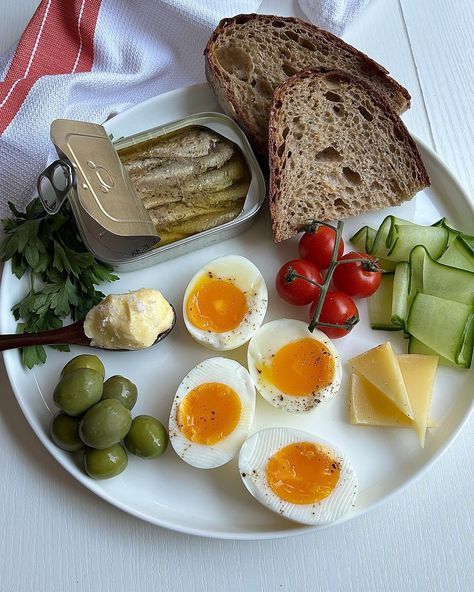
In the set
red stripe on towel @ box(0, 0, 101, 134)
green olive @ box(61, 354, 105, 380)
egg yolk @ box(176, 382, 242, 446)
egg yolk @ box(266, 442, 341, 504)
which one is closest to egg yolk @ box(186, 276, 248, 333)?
egg yolk @ box(176, 382, 242, 446)

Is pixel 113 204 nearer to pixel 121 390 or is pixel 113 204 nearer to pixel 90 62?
pixel 121 390

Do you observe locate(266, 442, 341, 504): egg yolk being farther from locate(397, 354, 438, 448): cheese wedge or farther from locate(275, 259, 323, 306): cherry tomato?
locate(275, 259, 323, 306): cherry tomato

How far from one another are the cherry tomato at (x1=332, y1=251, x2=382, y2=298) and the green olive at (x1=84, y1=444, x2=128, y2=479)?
96 cm

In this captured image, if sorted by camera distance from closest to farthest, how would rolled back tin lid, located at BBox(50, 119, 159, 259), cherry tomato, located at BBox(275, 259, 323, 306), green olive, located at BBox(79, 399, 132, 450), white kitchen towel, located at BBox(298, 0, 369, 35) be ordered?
green olive, located at BBox(79, 399, 132, 450) → rolled back tin lid, located at BBox(50, 119, 159, 259) → cherry tomato, located at BBox(275, 259, 323, 306) → white kitchen towel, located at BBox(298, 0, 369, 35)

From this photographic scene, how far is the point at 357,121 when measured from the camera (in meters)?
2.42

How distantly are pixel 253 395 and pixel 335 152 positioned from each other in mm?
991

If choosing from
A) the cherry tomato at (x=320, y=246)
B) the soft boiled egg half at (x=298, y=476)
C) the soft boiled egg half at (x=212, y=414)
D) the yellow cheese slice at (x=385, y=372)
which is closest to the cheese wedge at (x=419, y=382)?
the yellow cheese slice at (x=385, y=372)

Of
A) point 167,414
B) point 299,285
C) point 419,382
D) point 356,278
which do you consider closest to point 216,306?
point 299,285

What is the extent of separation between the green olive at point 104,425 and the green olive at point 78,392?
1.2 inches

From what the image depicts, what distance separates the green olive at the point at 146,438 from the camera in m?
1.99

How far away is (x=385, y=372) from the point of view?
2121 millimetres

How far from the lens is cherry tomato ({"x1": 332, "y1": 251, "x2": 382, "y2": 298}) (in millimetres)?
2238

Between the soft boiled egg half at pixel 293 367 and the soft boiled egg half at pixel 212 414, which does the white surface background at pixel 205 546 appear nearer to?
the soft boiled egg half at pixel 212 414

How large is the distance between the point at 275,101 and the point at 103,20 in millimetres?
818
